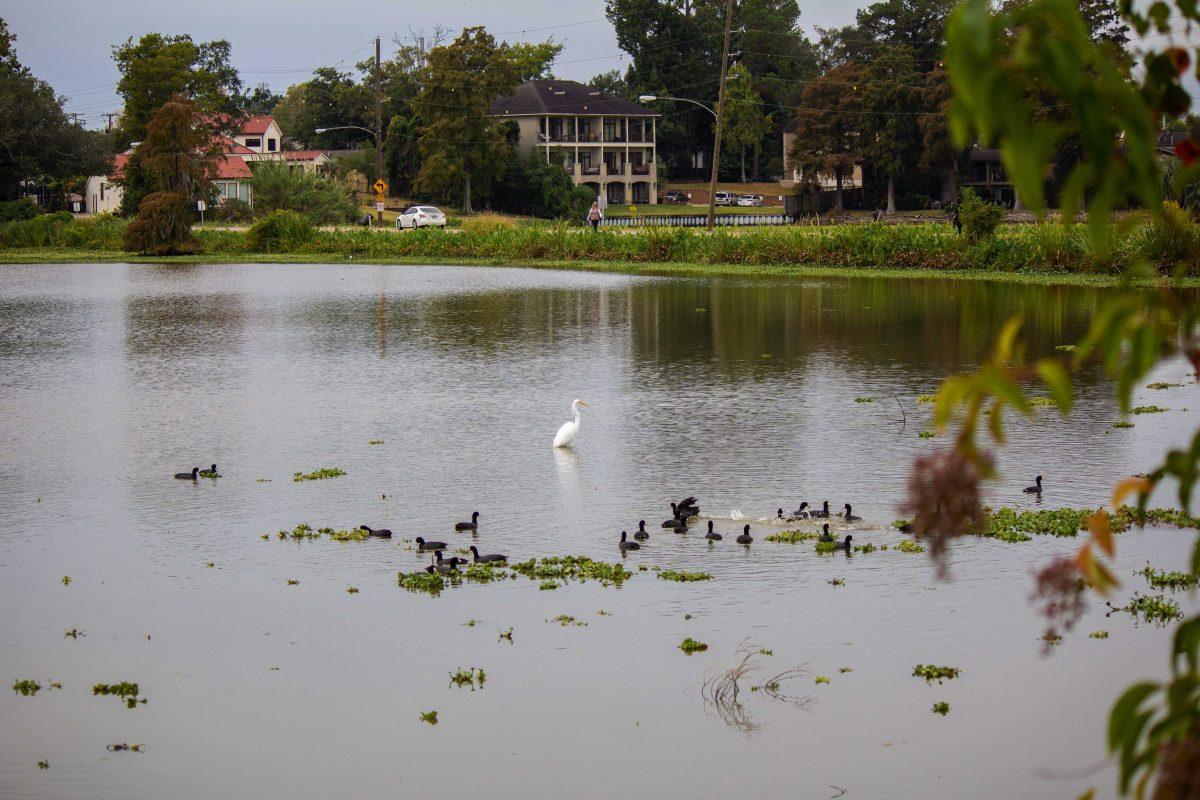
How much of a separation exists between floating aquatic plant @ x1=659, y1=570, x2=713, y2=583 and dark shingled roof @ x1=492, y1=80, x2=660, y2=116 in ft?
299

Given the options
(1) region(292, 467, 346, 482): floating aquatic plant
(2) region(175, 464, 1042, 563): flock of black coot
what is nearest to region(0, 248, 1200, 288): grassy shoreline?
(2) region(175, 464, 1042, 563): flock of black coot

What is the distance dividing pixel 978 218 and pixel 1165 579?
33.4 metres

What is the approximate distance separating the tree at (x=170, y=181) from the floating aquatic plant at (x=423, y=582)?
171 ft

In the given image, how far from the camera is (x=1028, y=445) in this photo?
16.9 metres

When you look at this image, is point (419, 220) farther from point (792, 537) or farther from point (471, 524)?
point (792, 537)

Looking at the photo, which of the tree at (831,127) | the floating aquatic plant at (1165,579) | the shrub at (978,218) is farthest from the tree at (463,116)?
the floating aquatic plant at (1165,579)

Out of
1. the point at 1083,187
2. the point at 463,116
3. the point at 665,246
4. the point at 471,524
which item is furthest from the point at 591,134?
the point at 1083,187

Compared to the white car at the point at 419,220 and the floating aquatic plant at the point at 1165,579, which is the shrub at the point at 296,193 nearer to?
the white car at the point at 419,220

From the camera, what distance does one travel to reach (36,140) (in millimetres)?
83750

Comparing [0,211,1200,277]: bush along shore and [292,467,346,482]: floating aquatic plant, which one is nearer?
[292,467,346,482]: floating aquatic plant

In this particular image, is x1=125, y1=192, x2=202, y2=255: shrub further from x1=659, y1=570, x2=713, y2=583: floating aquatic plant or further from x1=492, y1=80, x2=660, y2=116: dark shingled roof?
x1=659, y1=570, x2=713, y2=583: floating aquatic plant

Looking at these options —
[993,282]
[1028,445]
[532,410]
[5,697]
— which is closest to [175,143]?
[993,282]

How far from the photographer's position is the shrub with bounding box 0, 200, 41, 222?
74625 mm

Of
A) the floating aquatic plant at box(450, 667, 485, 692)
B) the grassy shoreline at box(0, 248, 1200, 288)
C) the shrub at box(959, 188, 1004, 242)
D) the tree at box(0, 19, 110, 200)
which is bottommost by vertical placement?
the floating aquatic plant at box(450, 667, 485, 692)
